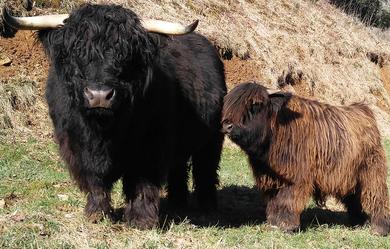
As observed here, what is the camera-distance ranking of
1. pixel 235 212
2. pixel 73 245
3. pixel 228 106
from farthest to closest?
1. pixel 235 212
2. pixel 228 106
3. pixel 73 245

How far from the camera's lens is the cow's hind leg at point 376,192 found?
6.58 m

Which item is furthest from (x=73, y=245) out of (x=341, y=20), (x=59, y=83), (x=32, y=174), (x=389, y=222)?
(x=341, y=20)

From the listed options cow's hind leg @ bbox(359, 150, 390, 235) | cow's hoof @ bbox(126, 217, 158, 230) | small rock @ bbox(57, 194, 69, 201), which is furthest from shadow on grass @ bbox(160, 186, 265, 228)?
cow's hind leg @ bbox(359, 150, 390, 235)

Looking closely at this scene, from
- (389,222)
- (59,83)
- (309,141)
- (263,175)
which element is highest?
(59,83)

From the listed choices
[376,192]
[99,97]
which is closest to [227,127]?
[99,97]

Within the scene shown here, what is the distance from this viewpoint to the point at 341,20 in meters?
25.7

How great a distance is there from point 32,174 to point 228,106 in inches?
128

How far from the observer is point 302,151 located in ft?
20.3

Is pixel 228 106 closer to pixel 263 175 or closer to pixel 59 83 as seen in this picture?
pixel 263 175

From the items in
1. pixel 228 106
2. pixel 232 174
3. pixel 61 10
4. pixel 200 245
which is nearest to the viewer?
pixel 200 245

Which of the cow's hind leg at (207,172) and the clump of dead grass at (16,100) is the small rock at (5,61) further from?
the cow's hind leg at (207,172)

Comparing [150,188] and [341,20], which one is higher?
[150,188]

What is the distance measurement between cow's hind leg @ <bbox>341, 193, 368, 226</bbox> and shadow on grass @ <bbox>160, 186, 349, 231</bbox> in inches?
4.5

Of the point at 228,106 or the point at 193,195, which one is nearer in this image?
the point at 228,106
